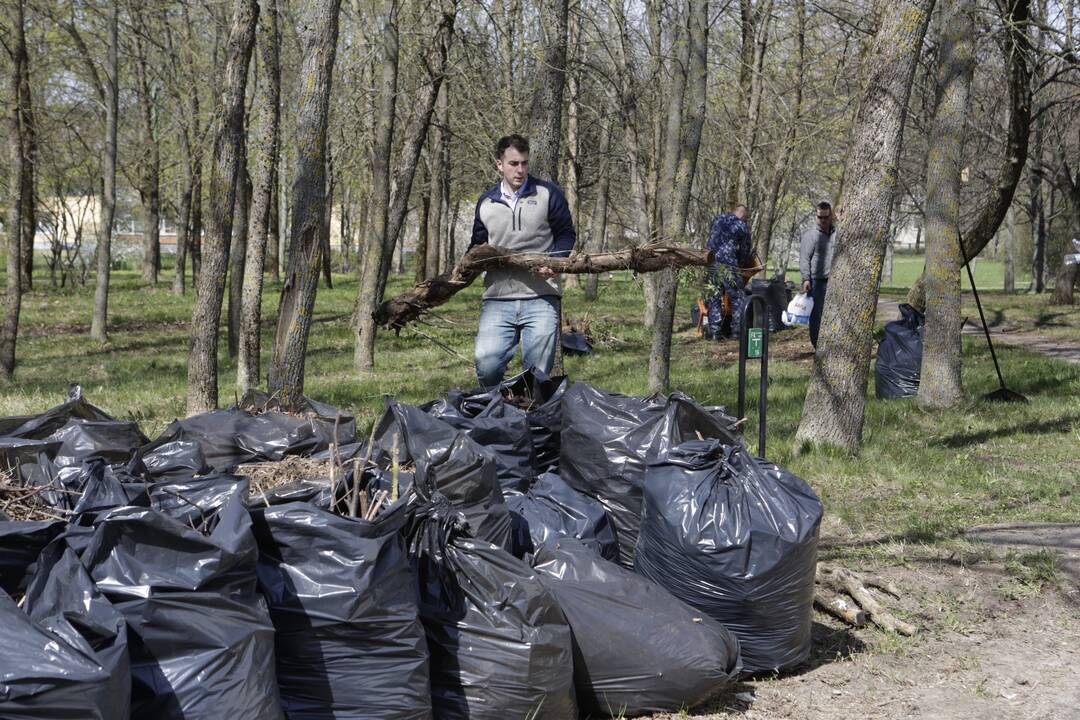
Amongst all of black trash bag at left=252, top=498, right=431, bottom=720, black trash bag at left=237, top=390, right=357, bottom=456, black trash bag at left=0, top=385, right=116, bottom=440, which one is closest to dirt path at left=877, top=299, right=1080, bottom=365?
black trash bag at left=237, top=390, right=357, bottom=456

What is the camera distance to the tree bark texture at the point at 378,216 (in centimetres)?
1169

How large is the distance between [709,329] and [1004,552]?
1039cm

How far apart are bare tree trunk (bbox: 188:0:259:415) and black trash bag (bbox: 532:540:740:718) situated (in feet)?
15.8

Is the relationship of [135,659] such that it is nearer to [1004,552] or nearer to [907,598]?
[907,598]

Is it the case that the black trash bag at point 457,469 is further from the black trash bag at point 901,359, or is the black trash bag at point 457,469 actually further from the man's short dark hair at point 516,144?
the black trash bag at point 901,359

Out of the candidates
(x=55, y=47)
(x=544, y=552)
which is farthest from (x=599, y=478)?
(x=55, y=47)

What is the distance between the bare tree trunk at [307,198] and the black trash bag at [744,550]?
308 cm

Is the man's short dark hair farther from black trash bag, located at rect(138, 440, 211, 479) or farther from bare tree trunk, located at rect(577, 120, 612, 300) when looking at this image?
bare tree trunk, located at rect(577, 120, 612, 300)

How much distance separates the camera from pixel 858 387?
22.3 ft

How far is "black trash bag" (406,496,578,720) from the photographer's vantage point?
313cm

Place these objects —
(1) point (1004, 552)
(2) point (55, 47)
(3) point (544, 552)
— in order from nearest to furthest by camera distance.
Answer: (3) point (544, 552) < (1) point (1004, 552) < (2) point (55, 47)

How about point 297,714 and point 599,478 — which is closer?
point 297,714

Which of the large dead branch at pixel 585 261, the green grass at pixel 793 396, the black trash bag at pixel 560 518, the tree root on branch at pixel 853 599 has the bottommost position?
the tree root on branch at pixel 853 599

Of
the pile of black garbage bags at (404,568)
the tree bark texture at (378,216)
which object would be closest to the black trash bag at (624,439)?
the pile of black garbage bags at (404,568)
